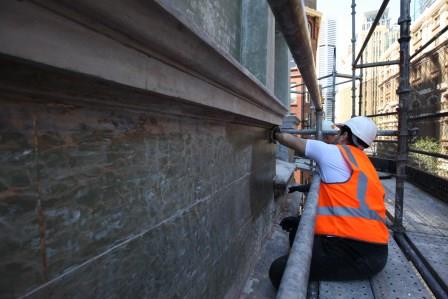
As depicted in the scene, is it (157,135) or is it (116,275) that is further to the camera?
(157,135)

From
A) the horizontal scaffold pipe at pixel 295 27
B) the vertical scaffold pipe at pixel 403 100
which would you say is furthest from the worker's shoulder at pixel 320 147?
the vertical scaffold pipe at pixel 403 100

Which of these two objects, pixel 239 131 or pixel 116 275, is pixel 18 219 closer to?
pixel 116 275

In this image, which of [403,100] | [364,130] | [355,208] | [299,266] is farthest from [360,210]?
[403,100]

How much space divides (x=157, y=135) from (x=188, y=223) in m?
0.69

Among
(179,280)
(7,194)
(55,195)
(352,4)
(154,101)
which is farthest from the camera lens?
(352,4)

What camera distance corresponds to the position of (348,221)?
2305 millimetres

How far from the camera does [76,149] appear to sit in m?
1.04

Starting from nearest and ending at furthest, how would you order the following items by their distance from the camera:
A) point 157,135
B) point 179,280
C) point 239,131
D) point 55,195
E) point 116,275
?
point 55,195 < point 116,275 < point 157,135 < point 179,280 < point 239,131

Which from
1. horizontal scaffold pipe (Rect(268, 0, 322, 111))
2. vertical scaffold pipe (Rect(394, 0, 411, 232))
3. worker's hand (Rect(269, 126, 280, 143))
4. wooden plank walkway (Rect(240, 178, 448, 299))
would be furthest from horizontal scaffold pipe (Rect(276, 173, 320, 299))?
worker's hand (Rect(269, 126, 280, 143))

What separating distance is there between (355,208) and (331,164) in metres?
0.43

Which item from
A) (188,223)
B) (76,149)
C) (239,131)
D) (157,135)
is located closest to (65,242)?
(76,149)

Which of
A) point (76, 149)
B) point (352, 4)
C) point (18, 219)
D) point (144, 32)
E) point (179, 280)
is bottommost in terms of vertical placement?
point (179, 280)

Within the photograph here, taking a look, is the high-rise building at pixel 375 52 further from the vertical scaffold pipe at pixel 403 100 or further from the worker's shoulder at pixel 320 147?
the worker's shoulder at pixel 320 147

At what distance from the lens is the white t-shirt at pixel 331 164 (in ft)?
8.09
